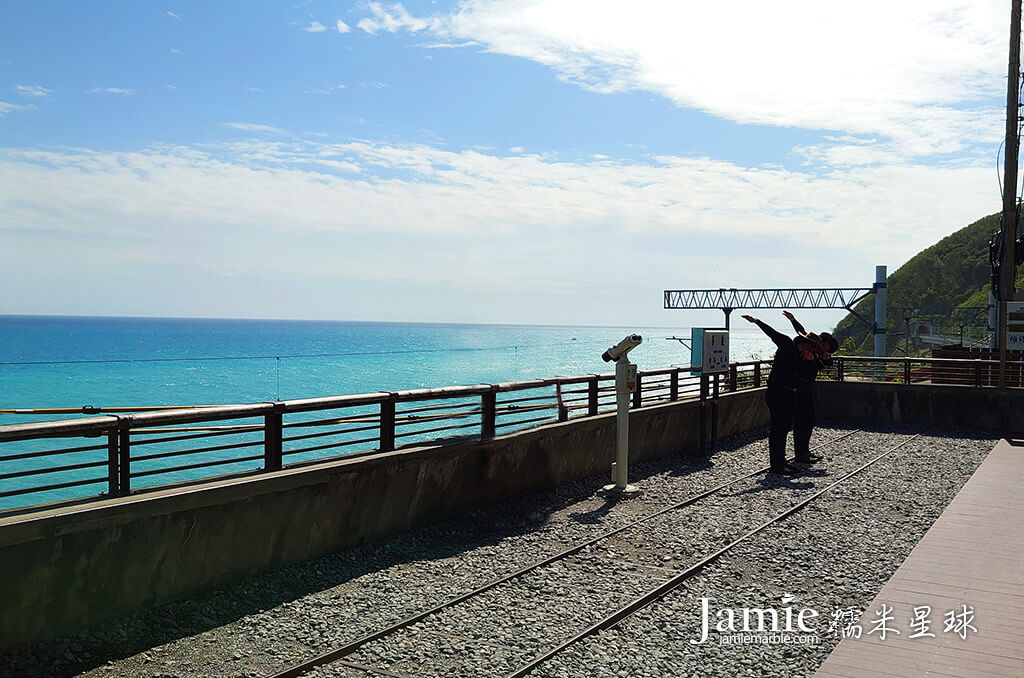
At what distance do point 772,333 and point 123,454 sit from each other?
392 inches

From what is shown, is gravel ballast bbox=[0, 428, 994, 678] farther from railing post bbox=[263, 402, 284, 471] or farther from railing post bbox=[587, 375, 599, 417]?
railing post bbox=[587, 375, 599, 417]

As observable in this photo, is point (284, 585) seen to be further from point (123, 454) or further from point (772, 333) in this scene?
point (772, 333)

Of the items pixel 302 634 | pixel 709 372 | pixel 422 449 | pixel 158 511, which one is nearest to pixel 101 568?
pixel 158 511

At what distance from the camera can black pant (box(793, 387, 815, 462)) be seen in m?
14.9

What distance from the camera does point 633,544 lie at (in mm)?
9398

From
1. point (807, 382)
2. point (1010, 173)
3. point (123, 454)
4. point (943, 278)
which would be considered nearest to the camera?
point (123, 454)

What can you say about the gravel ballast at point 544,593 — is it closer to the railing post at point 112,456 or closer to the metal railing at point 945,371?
the railing post at point 112,456

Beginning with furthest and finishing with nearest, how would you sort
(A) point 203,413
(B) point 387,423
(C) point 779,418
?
(C) point 779,418 → (B) point 387,423 → (A) point 203,413

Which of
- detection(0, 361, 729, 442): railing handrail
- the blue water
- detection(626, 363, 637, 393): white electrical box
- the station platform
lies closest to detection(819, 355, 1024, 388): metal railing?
the blue water

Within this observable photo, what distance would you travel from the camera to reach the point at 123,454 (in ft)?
21.9

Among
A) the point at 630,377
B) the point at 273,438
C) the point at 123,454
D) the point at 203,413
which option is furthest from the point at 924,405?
the point at 123,454

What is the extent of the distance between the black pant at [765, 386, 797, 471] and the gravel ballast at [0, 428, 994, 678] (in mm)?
1636

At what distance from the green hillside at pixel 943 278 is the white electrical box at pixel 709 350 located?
3883 inches

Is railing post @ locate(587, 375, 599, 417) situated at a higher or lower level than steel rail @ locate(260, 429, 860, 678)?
higher
